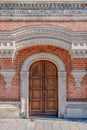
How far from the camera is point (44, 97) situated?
997 cm

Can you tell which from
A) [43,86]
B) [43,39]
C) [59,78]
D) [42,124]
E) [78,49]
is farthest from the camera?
[43,86]

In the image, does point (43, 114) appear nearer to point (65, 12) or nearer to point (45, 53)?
point (45, 53)

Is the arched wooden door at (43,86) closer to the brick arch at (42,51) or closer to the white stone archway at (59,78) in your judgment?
the white stone archway at (59,78)

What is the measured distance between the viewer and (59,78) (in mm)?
9797

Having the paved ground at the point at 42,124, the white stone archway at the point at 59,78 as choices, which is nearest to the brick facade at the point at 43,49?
the white stone archway at the point at 59,78

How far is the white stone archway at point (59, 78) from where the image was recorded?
977 cm

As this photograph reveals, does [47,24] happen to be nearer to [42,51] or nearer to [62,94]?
[42,51]

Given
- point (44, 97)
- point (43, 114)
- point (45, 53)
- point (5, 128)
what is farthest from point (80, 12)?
point (5, 128)

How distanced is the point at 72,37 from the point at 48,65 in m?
1.43

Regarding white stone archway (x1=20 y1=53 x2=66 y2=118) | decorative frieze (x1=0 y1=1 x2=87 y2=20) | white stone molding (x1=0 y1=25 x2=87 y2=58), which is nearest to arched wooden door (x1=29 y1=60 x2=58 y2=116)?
white stone archway (x1=20 y1=53 x2=66 y2=118)

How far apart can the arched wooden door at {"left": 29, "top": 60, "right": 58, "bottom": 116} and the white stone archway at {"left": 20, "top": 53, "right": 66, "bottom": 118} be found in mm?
192

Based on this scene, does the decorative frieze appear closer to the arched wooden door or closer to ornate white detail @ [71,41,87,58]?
ornate white detail @ [71,41,87,58]

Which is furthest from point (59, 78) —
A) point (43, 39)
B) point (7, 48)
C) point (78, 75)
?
point (7, 48)

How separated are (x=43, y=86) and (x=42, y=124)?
1.58 m
